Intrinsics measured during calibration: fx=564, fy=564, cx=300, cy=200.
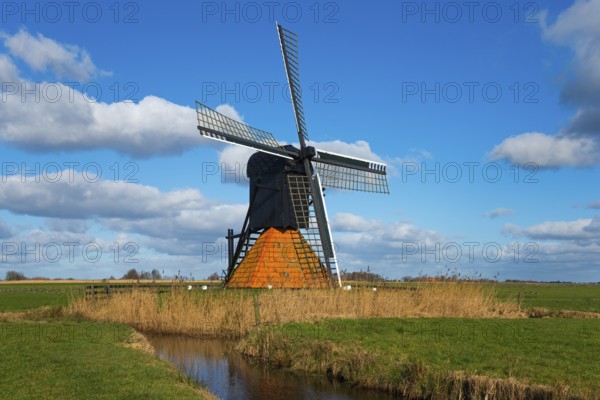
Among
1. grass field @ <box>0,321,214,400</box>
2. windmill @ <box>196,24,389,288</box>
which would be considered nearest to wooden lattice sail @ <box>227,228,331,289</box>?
windmill @ <box>196,24,389,288</box>

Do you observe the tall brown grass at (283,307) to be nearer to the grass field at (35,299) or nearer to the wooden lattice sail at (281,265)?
the grass field at (35,299)

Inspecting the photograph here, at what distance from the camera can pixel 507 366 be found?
1179cm

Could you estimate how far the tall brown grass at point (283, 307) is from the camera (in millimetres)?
20641

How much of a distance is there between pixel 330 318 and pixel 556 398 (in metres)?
10.7

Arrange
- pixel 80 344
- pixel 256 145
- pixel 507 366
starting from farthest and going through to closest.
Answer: pixel 256 145
pixel 80 344
pixel 507 366

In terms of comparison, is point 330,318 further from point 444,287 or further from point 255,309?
point 444,287

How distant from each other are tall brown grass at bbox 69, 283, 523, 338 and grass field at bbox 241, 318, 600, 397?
1.98 m

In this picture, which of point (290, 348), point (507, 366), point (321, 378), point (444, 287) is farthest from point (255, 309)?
point (507, 366)

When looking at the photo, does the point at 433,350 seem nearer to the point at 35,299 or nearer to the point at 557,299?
the point at 557,299

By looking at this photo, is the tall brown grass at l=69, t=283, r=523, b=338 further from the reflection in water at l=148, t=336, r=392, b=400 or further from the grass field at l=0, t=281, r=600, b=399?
the reflection in water at l=148, t=336, r=392, b=400

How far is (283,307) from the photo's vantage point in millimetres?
20141

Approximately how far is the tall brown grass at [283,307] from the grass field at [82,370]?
4528 millimetres

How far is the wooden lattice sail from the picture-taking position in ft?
103

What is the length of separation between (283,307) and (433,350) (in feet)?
23.9
